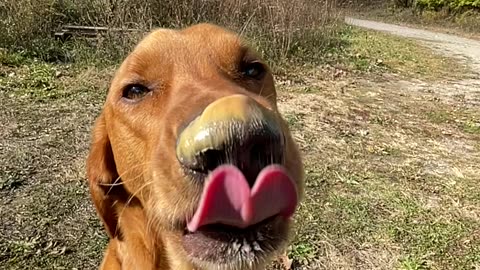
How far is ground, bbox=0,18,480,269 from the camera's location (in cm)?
363

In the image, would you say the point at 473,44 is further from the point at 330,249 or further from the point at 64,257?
the point at 64,257

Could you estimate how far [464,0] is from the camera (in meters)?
23.4

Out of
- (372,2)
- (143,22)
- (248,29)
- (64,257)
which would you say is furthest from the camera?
(372,2)

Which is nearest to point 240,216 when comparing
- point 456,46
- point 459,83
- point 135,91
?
point 135,91

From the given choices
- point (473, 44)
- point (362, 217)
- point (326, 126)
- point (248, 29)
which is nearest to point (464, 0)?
point (473, 44)

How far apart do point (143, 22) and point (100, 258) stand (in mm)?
5589

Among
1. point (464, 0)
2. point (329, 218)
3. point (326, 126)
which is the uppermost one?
point (329, 218)

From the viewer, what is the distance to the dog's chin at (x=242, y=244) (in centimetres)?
151

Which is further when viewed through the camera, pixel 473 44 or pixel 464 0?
pixel 464 0

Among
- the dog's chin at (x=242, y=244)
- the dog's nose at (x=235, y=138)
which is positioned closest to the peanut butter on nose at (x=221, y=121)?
the dog's nose at (x=235, y=138)

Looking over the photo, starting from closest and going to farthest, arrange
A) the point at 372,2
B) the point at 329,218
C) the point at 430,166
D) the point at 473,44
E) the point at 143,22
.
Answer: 1. the point at 329,218
2. the point at 430,166
3. the point at 143,22
4. the point at 473,44
5. the point at 372,2

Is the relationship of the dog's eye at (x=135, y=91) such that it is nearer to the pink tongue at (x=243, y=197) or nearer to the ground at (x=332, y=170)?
the pink tongue at (x=243, y=197)

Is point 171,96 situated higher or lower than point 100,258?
higher

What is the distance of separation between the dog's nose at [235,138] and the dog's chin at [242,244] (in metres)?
0.19
